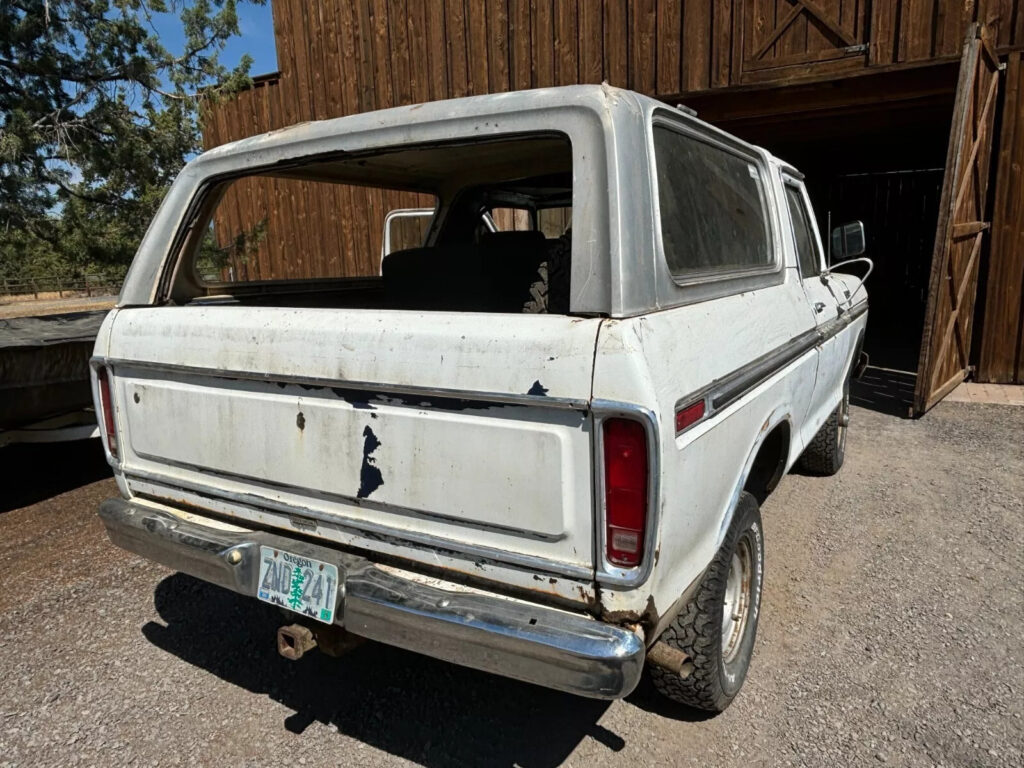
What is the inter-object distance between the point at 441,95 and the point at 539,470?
8.73 metres

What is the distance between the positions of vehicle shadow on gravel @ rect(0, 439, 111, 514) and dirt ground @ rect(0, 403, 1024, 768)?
91cm

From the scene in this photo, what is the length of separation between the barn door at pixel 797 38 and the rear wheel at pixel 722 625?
6398 millimetres

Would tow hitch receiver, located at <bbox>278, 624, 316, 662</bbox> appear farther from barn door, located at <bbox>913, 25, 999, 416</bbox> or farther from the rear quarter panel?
barn door, located at <bbox>913, 25, 999, 416</bbox>

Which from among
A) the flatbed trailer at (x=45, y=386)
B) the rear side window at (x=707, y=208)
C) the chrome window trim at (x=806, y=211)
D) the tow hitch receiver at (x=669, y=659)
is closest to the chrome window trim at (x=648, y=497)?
the tow hitch receiver at (x=669, y=659)

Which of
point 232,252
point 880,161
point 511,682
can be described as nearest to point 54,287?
point 232,252

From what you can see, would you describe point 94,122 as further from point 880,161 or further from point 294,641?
point 880,161

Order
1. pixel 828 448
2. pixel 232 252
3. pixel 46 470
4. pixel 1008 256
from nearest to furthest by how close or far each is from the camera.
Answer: pixel 828 448 < pixel 46 470 < pixel 1008 256 < pixel 232 252

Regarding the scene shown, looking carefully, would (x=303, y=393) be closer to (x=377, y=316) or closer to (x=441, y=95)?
(x=377, y=316)

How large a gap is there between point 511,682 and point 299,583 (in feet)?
3.34

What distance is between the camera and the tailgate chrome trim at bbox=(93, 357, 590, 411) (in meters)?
1.78

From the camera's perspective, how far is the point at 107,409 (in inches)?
106

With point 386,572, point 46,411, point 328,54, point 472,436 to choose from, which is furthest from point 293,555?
point 328,54

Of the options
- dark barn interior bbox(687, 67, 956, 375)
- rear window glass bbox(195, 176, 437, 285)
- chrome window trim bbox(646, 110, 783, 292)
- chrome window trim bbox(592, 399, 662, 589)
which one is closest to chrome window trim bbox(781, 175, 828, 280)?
chrome window trim bbox(646, 110, 783, 292)

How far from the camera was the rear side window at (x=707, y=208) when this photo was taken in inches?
86.4
